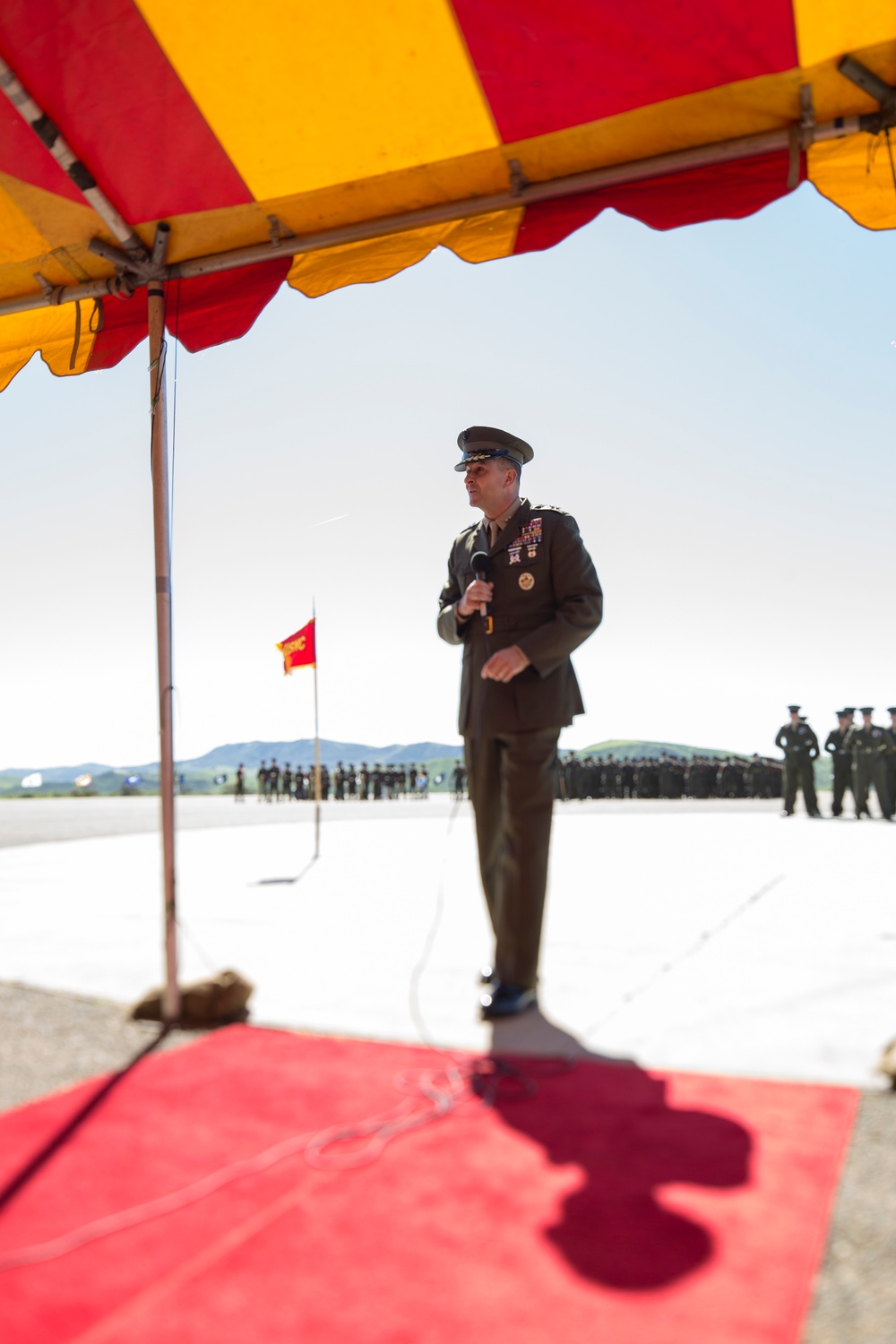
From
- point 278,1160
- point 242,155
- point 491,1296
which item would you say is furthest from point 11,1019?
point 242,155

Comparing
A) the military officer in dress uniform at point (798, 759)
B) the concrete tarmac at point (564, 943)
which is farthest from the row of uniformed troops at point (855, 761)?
the concrete tarmac at point (564, 943)

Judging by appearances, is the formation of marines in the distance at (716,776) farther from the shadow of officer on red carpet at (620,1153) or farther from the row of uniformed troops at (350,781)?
the shadow of officer on red carpet at (620,1153)

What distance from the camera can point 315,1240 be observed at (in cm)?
168

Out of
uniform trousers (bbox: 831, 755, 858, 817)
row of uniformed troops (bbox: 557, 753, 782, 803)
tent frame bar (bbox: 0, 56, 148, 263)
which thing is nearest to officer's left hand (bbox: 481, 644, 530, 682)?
tent frame bar (bbox: 0, 56, 148, 263)

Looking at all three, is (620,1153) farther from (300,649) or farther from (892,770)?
(892,770)

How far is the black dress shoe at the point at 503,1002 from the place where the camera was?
3.14m

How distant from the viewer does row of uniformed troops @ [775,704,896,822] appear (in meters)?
15.2

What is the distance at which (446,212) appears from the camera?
10.7ft

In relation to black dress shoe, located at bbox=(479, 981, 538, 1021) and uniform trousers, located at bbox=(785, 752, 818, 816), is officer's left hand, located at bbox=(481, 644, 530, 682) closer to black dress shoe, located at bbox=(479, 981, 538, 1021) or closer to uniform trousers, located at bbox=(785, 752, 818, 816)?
black dress shoe, located at bbox=(479, 981, 538, 1021)

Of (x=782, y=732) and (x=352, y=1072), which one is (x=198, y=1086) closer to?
(x=352, y=1072)

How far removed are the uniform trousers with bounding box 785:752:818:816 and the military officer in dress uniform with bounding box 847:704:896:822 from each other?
688 mm

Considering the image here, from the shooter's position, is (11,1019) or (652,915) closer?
(11,1019)

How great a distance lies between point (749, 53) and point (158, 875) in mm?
6530

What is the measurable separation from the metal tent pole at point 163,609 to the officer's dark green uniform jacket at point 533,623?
983 mm
